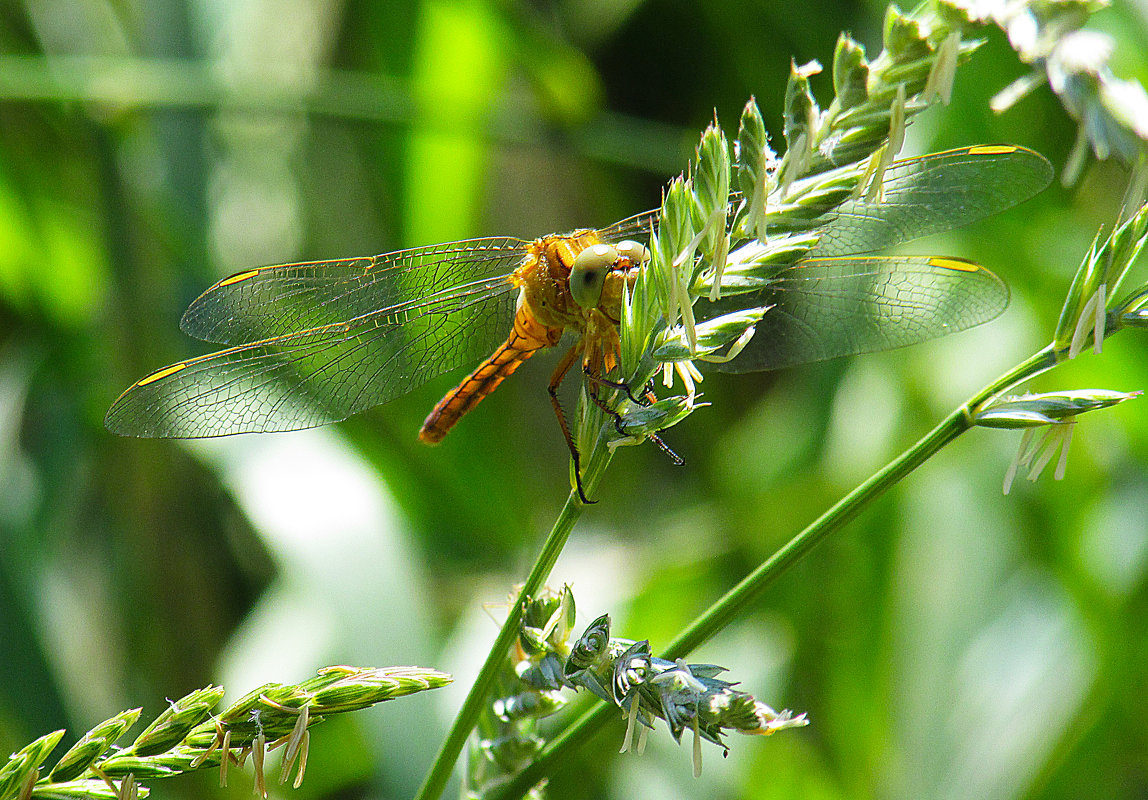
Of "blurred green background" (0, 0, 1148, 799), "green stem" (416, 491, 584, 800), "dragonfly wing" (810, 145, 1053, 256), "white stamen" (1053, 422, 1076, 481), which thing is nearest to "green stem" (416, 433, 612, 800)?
"green stem" (416, 491, 584, 800)

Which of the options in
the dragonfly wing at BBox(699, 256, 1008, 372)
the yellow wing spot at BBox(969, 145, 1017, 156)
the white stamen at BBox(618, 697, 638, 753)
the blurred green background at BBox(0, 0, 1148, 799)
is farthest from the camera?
the blurred green background at BBox(0, 0, 1148, 799)

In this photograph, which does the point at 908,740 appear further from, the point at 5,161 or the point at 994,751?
the point at 5,161

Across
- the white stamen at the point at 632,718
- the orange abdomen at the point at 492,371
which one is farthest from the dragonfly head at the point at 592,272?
the white stamen at the point at 632,718

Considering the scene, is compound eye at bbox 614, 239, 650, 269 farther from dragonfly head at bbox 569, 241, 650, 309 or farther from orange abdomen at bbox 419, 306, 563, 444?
orange abdomen at bbox 419, 306, 563, 444

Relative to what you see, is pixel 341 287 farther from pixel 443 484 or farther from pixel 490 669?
pixel 443 484

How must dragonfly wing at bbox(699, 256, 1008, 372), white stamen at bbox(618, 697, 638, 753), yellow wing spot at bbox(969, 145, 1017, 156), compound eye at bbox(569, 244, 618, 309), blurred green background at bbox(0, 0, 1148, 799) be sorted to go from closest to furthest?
1. white stamen at bbox(618, 697, 638, 753)
2. yellow wing spot at bbox(969, 145, 1017, 156)
3. compound eye at bbox(569, 244, 618, 309)
4. dragonfly wing at bbox(699, 256, 1008, 372)
5. blurred green background at bbox(0, 0, 1148, 799)

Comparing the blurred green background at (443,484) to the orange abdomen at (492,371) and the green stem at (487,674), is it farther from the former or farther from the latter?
the green stem at (487,674)

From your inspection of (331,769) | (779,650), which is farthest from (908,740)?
(331,769)

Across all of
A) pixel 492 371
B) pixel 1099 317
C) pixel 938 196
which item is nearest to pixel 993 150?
pixel 938 196
